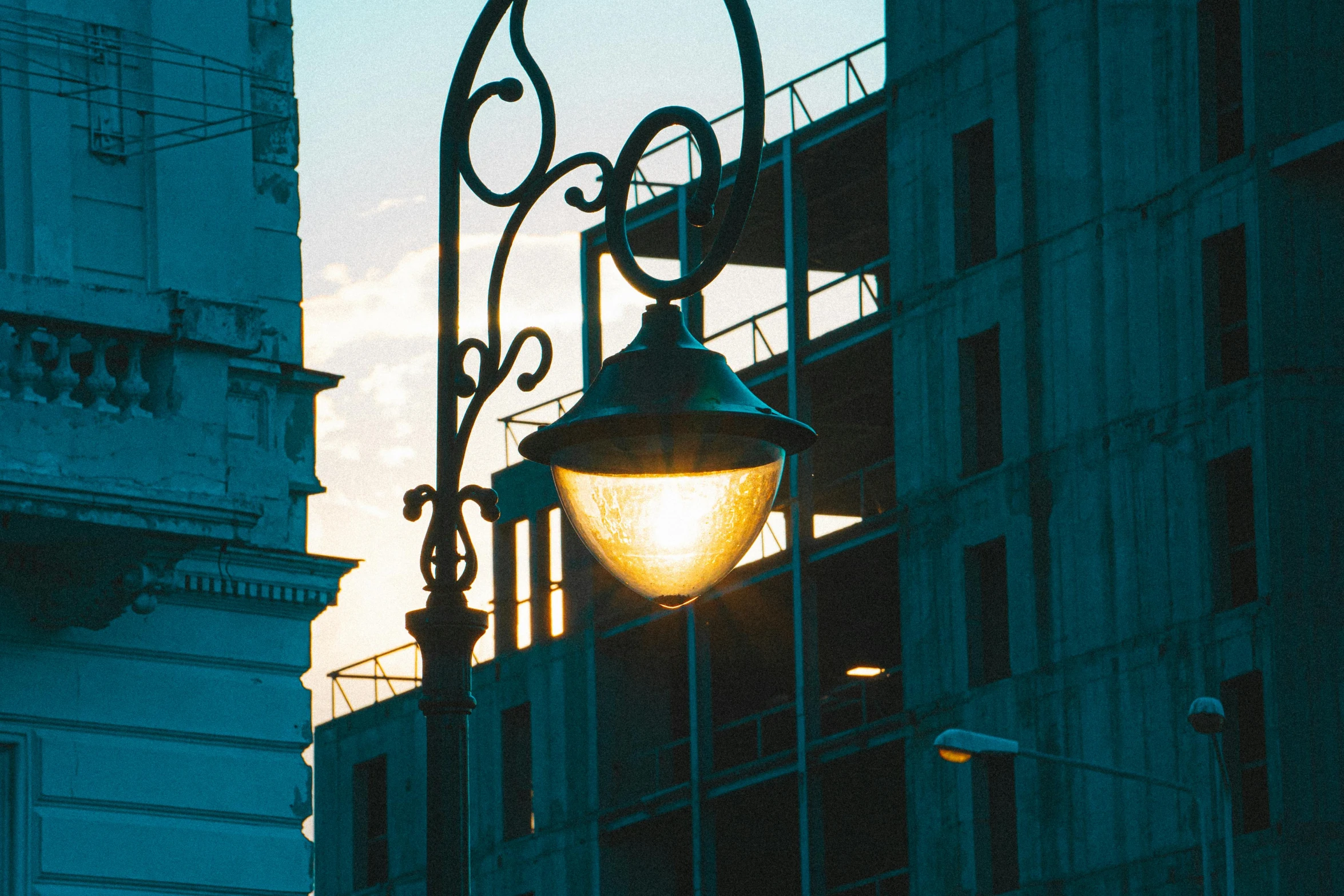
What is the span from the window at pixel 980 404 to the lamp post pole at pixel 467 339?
35.6 metres

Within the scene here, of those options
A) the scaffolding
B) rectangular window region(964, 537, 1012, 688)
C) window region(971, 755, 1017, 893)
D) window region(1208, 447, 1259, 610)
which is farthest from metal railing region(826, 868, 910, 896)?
the scaffolding

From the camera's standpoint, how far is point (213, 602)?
1661cm

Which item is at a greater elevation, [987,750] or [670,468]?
[987,750]

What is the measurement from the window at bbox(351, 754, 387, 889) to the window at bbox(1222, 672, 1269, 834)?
89.3 ft

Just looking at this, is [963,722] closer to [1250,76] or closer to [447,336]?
[1250,76]

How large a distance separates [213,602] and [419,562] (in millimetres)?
Answer: 8282

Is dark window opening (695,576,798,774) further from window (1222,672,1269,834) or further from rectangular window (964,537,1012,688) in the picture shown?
window (1222,672,1269,834)

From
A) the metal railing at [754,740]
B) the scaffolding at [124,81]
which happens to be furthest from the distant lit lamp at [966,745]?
the metal railing at [754,740]

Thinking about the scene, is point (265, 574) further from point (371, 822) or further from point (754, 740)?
point (371, 822)

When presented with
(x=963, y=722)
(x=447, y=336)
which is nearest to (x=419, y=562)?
(x=447, y=336)

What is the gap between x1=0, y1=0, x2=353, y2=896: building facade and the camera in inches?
596

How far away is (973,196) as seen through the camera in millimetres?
45094

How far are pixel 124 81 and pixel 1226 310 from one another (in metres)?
25.8

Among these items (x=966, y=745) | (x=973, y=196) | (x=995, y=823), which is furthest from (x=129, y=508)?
(x=973, y=196)
